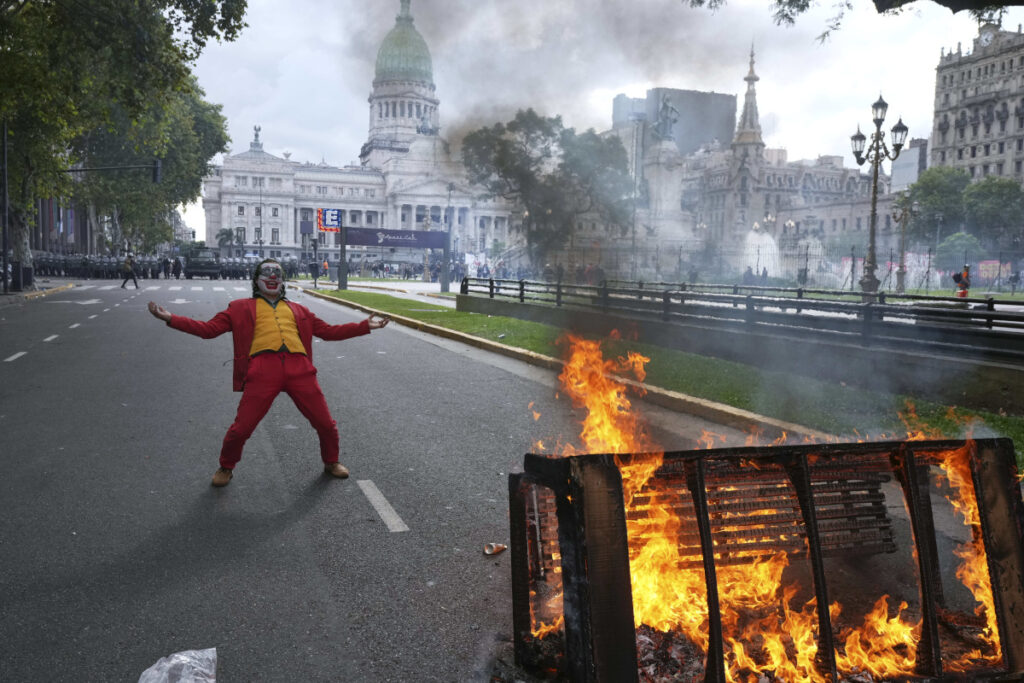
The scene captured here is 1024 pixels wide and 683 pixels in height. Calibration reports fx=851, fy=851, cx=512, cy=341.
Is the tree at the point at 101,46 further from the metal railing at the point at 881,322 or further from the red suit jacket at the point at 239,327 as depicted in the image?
the red suit jacket at the point at 239,327

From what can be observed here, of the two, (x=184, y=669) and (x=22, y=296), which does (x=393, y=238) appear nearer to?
(x=22, y=296)

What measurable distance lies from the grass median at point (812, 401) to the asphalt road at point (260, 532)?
949mm

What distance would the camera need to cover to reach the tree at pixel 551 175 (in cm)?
1853

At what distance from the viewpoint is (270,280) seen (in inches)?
210

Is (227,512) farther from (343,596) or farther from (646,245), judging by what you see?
(646,245)

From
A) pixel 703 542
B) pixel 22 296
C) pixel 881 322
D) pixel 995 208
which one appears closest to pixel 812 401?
pixel 881 322

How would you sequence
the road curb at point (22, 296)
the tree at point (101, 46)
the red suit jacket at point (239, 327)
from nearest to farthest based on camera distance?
the red suit jacket at point (239, 327)
the tree at point (101, 46)
the road curb at point (22, 296)

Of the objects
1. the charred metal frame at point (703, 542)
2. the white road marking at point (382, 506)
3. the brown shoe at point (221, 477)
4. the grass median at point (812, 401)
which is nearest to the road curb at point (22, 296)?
the grass median at point (812, 401)

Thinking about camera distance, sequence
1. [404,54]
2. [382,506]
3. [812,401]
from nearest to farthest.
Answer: [382,506]
[812,401]
[404,54]

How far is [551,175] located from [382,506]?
65.5 feet

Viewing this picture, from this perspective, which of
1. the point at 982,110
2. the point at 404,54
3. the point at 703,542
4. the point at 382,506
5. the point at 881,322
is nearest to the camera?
the point at 703,542

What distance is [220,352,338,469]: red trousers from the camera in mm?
5273

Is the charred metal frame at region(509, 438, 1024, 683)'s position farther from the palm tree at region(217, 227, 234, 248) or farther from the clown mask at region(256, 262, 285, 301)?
the palm tree at region(217, 227, 234, 248)

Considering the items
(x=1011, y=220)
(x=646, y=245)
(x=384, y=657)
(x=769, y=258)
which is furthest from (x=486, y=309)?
(x=1011, y=220)
